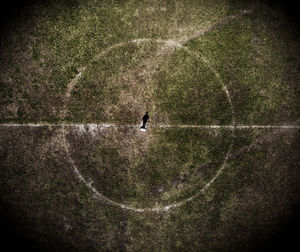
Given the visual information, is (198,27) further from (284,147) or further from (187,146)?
(284,147)

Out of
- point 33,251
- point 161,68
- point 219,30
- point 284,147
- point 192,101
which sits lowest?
point 33,251

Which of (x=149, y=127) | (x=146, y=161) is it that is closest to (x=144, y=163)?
(x=146, y=161)

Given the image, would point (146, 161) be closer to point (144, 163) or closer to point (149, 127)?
point (144, 163)

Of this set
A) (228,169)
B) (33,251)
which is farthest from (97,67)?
(33,251)
